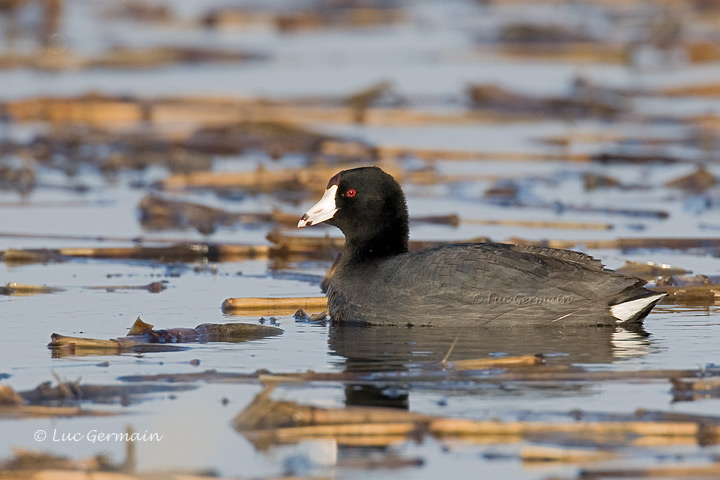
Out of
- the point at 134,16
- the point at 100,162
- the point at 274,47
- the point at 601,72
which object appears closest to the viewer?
the point at 100,162

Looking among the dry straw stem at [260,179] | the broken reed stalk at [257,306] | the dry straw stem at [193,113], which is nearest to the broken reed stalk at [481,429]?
the broken reed stalk at [257,306]

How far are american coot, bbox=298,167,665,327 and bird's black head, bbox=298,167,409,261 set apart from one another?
1.27 feet

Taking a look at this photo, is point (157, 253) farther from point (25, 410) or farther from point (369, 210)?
point (25, 410)

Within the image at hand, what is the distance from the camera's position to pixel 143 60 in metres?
21.8

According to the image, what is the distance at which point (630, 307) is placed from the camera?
26.3 ft

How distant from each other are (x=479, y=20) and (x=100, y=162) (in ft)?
49.9

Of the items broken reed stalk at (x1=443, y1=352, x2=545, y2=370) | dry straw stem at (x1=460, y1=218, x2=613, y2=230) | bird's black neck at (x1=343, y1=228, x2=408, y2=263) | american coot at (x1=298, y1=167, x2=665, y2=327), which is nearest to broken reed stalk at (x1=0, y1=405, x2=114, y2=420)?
broken reed stalk at (x1=443, y1=352, x2=545, y2=370)

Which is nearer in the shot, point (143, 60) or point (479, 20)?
point (143, 60)

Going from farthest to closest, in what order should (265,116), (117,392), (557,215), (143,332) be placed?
(265,116) → (557,215) → (143,332) → (117,392)

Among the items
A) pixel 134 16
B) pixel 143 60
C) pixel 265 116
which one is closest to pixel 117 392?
Answer: pixel 265 116

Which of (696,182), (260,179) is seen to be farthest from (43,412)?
(696,182)

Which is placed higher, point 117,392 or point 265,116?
point 265,116

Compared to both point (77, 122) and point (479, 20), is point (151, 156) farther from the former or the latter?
point (479, 20)

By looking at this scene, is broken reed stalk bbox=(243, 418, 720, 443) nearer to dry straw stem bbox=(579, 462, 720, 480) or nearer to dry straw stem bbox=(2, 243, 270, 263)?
dry straw stem bbox=(579, 462, 720, 480)
